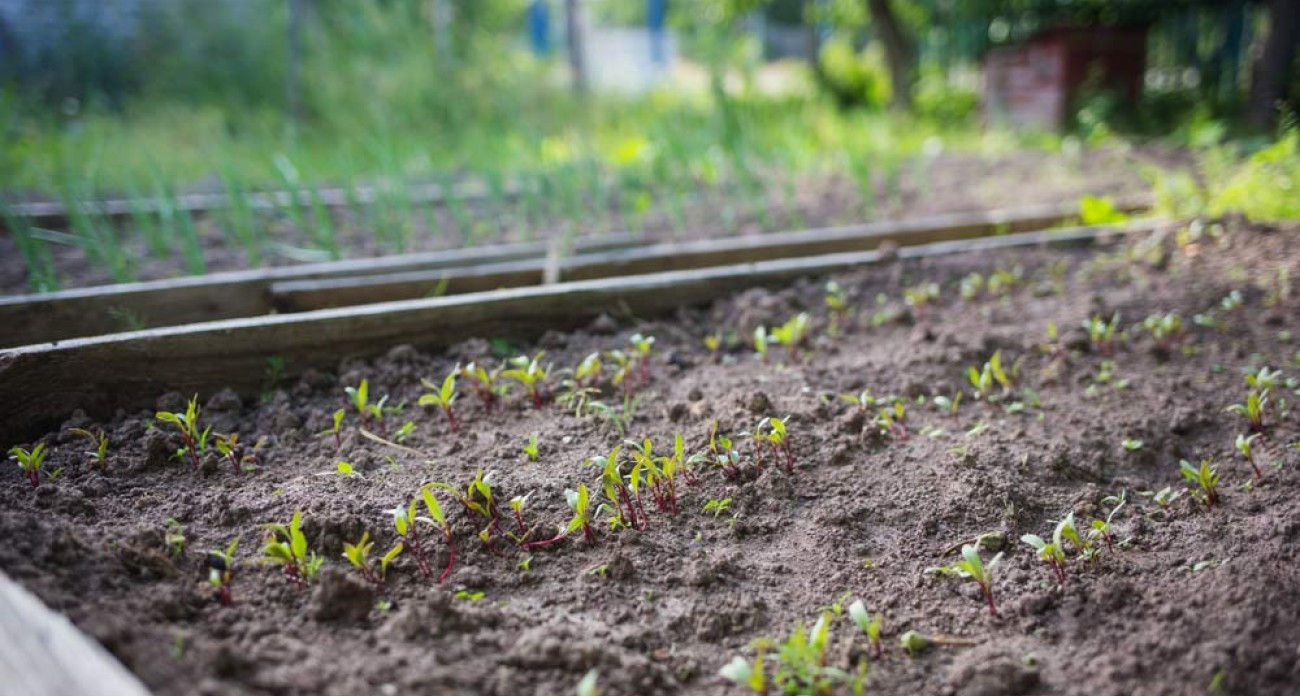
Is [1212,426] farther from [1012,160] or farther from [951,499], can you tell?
[1012,160]

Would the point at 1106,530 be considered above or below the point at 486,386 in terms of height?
below

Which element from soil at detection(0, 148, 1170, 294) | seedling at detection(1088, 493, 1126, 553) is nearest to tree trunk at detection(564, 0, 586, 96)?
soil at detection(0, 148, 1170, 294)

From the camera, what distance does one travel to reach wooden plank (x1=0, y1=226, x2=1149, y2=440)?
210 centimetres

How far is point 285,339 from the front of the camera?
2398mm

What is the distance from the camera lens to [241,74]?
9.14 metres

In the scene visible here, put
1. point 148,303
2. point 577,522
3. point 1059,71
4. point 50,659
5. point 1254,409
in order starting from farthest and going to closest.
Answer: point 1059,71 → point 148,303 → point 1254,409 → point 577,522 → point 50,659

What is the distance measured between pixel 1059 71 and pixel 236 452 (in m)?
7.35

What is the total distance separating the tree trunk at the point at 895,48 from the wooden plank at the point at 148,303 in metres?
7.27

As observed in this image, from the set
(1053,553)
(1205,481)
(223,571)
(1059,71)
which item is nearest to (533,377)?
(223,571)

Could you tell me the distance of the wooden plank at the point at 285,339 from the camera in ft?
6.90

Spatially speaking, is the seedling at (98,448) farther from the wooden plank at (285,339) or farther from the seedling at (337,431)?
the seedling at (337,431)

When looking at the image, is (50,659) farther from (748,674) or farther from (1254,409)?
(1254,409)

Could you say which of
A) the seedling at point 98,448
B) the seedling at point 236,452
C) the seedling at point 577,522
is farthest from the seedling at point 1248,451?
the seedling at point 98,448

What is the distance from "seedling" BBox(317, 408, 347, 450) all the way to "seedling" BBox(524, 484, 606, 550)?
0.62 meters
